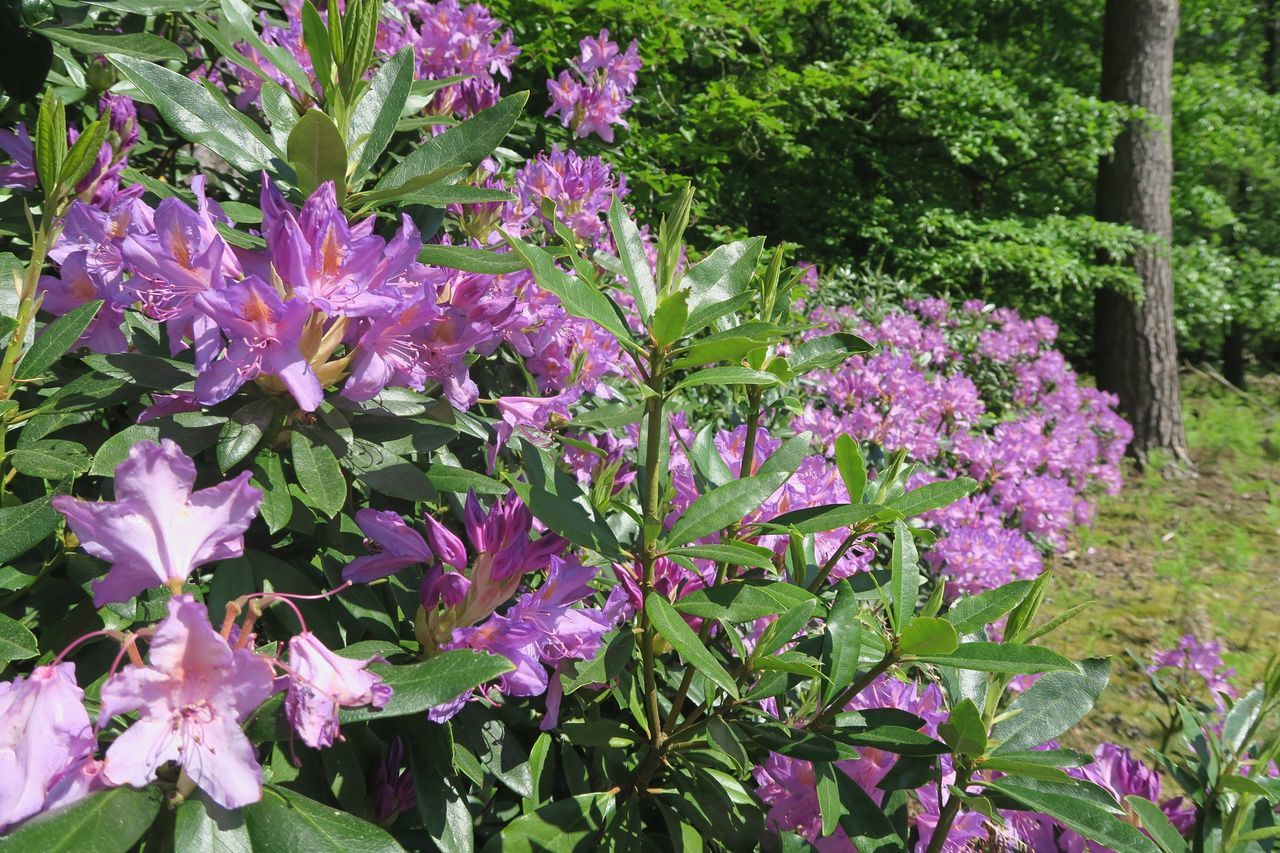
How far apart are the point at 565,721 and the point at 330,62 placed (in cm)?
79

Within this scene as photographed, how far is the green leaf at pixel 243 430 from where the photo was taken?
75cm

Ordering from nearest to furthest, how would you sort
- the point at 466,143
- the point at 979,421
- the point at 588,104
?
the point at 466,143, the point at 588,104, the point at 979,421

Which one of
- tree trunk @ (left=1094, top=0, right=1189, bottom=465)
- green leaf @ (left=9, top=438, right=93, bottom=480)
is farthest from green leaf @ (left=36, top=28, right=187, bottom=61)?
tree trunk @ (left=1094, top=0, right=1189, bottom=465)

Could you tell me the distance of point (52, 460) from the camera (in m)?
0.82

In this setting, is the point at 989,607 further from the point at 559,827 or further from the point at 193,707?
the point at 193,707

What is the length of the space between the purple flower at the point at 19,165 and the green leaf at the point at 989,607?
4.14 feet

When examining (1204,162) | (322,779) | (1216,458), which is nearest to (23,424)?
(322,779)

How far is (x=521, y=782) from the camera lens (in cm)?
93

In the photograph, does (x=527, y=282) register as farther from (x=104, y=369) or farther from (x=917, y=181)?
(x=917, y=181)

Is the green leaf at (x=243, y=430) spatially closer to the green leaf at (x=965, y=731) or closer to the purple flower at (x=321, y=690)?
the purple flower at (x=321, y=690)

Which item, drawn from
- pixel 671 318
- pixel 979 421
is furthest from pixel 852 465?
pixel 979 421

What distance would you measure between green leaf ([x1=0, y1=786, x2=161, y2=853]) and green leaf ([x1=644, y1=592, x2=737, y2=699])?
1.36 ft

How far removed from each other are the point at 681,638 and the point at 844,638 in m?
0.21

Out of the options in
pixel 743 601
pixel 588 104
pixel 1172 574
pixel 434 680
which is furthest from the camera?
pixel 1172 574
